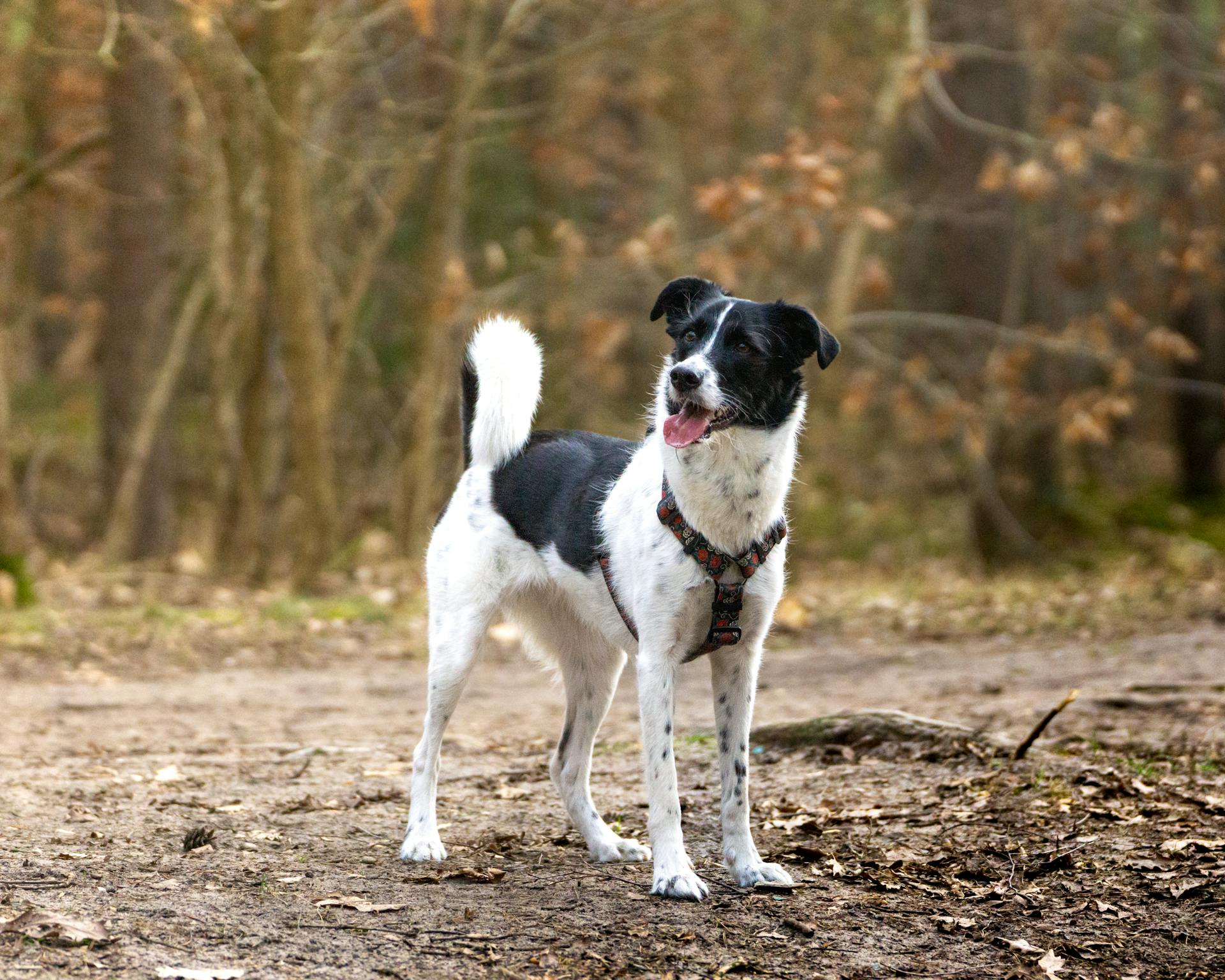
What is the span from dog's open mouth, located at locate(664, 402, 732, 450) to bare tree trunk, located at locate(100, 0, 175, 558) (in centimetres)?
1054

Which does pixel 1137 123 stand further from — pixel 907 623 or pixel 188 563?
pixel 188 563

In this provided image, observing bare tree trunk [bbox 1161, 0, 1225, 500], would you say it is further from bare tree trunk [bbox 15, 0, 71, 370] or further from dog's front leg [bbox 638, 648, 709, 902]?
dog's front leg [bbox 638, 648, 709, 902]

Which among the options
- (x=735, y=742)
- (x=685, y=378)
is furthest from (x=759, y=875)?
(x=685, y=378)

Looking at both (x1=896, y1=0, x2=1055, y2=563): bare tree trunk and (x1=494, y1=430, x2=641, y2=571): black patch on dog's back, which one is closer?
(x1=494, y1=430, x2=641, y2=571): black patch on dog's back

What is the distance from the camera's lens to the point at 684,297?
507 centimetres

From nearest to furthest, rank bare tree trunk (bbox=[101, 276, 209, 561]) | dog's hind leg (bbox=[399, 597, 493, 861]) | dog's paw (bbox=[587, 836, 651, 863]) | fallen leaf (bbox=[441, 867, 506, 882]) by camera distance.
→ fallen leaf (bbox=[441, 867, 506, 882]), dog's paw (bbox=[587, 836, 651, 863]), dog's hind leg (bbox=[399, 597, 493, 861]), bare tree trunk (bbox=[101, 276, 209, 561])

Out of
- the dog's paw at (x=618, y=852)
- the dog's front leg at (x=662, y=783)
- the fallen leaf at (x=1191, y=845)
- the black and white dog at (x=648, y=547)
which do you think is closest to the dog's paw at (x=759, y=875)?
Result: the black and white dog at (x=648, y=547)

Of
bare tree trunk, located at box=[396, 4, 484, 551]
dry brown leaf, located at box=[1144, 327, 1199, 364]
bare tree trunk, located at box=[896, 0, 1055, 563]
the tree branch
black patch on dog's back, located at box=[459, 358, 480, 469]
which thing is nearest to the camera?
black patch on dog's back, located at box=[459, 358, 480, 469]

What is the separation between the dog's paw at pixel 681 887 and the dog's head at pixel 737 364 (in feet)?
4.54

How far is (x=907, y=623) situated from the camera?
11.0m

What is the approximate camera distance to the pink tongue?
4.54 metres

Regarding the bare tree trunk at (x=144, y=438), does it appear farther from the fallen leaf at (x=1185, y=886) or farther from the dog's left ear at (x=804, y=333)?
the fallen leaf at (x=1185, y=886)

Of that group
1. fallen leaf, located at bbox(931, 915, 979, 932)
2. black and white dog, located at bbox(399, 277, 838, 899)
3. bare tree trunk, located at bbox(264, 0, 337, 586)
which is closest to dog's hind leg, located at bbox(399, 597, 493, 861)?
black and white dog, located at bbox(399, 277, 838, 899)

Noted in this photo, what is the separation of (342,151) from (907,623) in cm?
808
